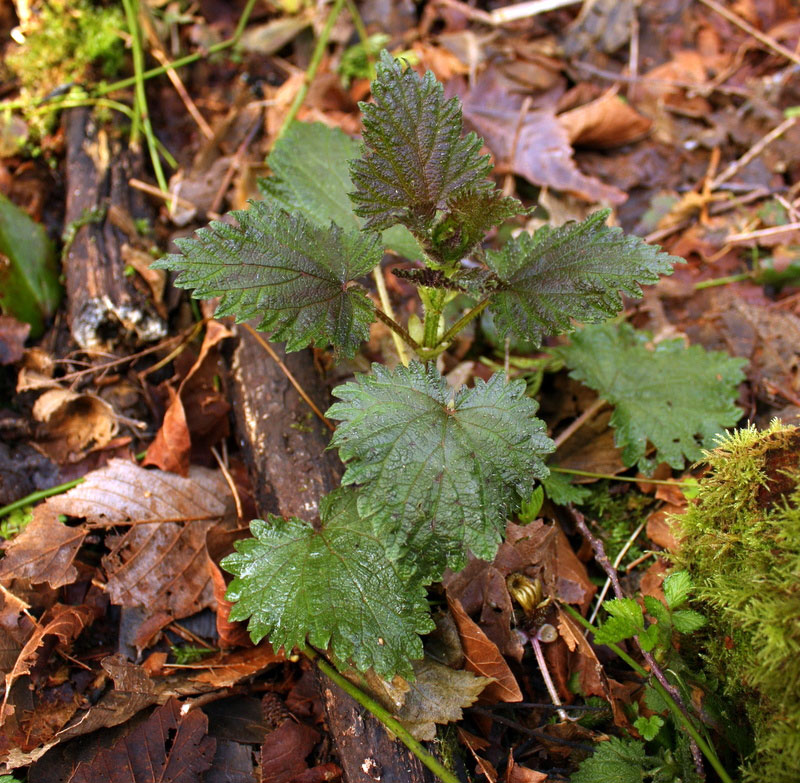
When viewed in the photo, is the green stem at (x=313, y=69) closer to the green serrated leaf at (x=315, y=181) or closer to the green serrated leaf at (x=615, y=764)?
the green serrated leaf at (x=315, y=181)

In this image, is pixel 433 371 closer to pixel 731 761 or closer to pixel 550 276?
pixel 550 276

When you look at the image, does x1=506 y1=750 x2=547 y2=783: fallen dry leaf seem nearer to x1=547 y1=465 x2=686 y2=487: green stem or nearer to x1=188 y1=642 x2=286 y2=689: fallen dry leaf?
x1=188 y1=642 x2=286 y2=689: fallen dry leaf

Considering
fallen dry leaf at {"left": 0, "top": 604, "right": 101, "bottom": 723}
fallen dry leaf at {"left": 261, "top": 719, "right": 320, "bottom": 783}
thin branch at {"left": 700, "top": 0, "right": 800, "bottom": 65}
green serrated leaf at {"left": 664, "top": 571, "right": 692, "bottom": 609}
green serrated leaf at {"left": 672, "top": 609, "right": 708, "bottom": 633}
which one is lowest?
fallen dry leaf at {"left": 261, "top": 719, "right": 320, "bottom": 783}

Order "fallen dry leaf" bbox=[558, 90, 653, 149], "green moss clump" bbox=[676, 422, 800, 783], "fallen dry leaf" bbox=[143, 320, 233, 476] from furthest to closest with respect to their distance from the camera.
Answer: "fallen dry leaf" bbox=[558, 90, 653, 149] → "fallen dry leaf" bbox=[143, 320, 233, 476] → "green moss clump" bbox=[676, 422, 800, 783]

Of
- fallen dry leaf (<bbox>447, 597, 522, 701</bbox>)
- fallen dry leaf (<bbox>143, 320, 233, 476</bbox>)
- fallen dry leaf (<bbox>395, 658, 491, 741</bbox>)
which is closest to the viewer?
fallen dry leaf (<bbox>395, 658, 491, 741</bbox>)

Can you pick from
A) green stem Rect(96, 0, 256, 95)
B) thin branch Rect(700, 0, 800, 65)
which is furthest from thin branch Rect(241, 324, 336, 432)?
thin branch Rect(700, 0, 800, 65)

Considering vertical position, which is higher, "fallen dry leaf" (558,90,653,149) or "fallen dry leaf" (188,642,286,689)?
"fallen dry leaf" (558,90,653,149)

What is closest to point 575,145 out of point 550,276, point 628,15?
point 628,15

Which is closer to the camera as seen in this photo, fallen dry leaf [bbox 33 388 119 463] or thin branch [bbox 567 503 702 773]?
thin branch [bbox 567 503 702 773]
